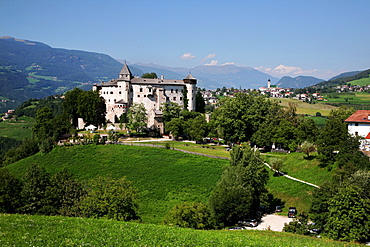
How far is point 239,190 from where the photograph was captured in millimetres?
38969

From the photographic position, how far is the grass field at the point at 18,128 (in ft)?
460

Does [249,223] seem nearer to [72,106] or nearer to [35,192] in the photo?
[35,192]

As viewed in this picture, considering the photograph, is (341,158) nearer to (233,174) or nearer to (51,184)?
(233,174)

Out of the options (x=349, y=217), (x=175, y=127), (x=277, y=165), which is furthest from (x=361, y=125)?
(x=175, y=127)

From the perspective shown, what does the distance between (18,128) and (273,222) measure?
146 metres

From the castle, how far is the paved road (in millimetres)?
47072

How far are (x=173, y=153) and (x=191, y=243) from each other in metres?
39.7

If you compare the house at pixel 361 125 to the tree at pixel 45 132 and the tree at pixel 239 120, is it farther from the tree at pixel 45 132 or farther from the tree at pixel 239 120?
the tree at pixel 45 132

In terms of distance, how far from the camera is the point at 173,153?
59.8 meters

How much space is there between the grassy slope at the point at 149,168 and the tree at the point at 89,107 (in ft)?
65.6

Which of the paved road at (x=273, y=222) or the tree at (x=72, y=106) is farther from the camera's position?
the tree at (x=72, y=106)

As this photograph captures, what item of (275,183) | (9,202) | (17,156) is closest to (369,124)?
(275,183)

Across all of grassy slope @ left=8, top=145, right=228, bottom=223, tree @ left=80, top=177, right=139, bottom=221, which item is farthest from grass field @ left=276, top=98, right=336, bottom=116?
tree @ left=80, top=177, right=139, bottom=221

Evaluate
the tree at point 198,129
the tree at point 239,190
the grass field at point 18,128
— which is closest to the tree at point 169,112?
the tree at point 198,129
